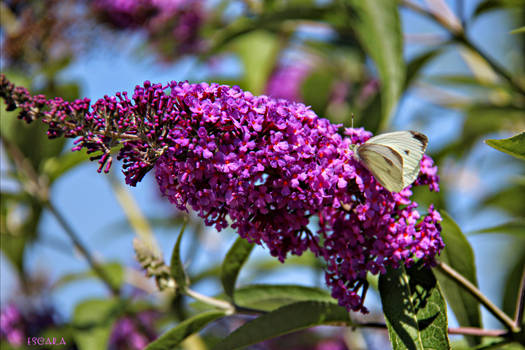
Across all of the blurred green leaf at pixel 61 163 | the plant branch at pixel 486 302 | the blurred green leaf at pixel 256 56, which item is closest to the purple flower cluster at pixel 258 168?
the plant branch at pixel 486 302

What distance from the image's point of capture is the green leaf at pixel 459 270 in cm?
196

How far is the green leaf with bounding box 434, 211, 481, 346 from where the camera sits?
196 centimetres

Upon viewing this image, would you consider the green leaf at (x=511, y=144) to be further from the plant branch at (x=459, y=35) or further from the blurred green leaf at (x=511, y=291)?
the plant branch at (x=459, y=35)

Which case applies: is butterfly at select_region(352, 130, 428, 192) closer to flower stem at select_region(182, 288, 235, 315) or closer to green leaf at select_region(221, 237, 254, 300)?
green leaf at select_region(221, 237, 254, 300)

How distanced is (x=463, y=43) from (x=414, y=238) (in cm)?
174

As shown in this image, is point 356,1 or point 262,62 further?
point 262,62

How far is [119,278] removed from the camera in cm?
325

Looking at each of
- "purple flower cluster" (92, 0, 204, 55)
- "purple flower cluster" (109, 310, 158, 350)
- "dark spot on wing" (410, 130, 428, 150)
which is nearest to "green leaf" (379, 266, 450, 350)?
"dark spot on wing" (410, 130, 428, 150)

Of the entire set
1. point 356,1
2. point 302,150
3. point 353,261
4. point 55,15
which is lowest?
point 353,261

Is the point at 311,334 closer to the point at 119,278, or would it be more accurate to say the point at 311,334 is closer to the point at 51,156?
the point at 119,278

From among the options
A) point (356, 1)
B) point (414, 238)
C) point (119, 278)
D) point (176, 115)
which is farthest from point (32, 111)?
point (119, 278)

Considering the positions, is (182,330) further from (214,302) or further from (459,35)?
(459,35)

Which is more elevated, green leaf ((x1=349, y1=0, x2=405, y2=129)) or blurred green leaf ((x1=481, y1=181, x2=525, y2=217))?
green leaf ((x1=349, y1=0, x2=405, y2=129))

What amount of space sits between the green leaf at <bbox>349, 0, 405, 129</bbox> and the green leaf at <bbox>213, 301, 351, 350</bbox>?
3.45 ft
